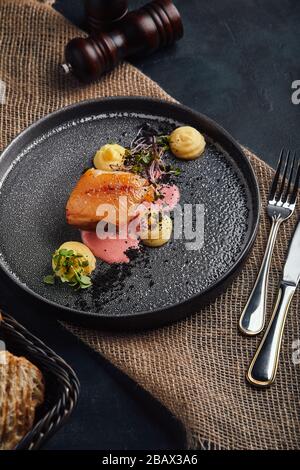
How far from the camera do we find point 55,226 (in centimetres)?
328

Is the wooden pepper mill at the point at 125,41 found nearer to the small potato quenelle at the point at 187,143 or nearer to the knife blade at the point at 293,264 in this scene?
the small potato quenelle at the point at 187,143

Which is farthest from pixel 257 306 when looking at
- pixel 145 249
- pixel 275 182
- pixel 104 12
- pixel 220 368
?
pixel 104 12

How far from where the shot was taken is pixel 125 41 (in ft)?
12.9

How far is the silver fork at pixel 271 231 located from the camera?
119 inches

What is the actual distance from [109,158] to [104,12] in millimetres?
1032

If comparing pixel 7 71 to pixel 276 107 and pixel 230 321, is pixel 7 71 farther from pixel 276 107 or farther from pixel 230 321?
pixel 230 321

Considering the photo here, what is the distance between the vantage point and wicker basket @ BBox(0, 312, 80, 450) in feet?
8.33

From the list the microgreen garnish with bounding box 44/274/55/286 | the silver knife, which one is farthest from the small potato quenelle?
the microgreen garnish with bounding box 44/274/55/286

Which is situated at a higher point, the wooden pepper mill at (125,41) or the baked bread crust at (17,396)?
the wooden pepper mill at (125,41)

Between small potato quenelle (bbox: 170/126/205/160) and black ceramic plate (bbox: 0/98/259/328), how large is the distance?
43mm

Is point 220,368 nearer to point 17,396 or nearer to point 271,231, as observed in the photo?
point 271,231

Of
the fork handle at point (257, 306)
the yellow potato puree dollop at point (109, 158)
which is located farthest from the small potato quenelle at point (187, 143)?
the fork handle at point (257, 306)

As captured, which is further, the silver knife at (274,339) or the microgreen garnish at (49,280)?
the microgreen garnish at (49,280)

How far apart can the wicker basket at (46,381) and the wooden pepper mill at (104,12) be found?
1928 mm
